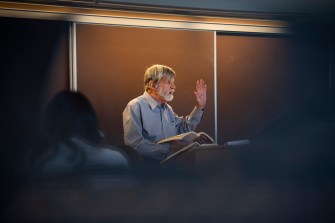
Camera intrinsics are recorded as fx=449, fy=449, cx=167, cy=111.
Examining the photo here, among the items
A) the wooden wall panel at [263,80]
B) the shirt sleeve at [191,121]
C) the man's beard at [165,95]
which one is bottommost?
the shirt sleeve at [191,121]

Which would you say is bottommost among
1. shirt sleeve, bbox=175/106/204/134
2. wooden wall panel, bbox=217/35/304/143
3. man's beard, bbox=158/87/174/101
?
shirt sleeve, bbox=175/106/204/134

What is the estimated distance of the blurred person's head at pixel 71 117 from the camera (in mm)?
511

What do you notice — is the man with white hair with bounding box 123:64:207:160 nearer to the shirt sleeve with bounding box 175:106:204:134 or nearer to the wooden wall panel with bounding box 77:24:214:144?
the shirt sleeve with bounding box 175:106:204:134

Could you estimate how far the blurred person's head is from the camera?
0.51 m

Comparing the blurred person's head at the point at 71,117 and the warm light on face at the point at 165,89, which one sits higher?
the warm light on face at the point at 165,89

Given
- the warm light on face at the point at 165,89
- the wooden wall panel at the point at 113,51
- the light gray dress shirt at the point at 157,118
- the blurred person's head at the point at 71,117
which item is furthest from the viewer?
the warm light on face at the point at 165,89

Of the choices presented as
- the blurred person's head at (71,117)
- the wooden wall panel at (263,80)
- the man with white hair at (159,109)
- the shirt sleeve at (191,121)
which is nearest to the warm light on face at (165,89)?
the man with white hair at (159,109)

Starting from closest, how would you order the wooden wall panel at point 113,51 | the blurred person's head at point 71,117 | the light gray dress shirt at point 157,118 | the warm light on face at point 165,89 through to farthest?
the blurred person's head at point 71,117
the wooden wall panel at point 113,51
the light gray dress shirt at point 157,118
the warm light on face at point 165,89

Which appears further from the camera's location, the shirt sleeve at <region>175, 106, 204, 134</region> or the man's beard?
the man's beard

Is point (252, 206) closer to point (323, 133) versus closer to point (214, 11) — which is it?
point (323, 133)

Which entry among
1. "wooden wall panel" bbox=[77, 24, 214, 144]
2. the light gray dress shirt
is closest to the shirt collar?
the light gray dress shirt

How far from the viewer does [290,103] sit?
0.54 metres

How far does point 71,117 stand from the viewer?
55cm

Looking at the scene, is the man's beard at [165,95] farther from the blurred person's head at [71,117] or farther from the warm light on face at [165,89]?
the blurred person's head at [71,117]
